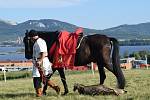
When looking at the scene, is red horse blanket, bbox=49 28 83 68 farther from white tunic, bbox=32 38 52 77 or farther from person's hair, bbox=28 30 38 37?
person's hair, bbox=28 30 38 37

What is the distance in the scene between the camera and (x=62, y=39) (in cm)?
1207

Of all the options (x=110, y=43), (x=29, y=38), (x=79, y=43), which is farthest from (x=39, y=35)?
(x=110, y=43)

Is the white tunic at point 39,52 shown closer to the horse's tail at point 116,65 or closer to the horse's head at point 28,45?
the horse's head at point 28,45

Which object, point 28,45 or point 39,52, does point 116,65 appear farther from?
point 28,45

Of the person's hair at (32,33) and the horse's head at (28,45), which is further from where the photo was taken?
the horse's head at (28,45)

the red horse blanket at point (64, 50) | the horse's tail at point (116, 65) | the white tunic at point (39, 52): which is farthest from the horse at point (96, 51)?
the white tunic at point (39, 52)

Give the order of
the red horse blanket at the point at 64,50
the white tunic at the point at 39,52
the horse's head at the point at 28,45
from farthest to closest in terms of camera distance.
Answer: the horse's head at the point at 28,45 → the red horse blanket at the point at 64,50 → the white tunic at the point at 39,52

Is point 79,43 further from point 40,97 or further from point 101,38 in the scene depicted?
point 40,97

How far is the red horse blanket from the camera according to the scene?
12.1m

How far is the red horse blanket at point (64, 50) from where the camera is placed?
12.1 metres

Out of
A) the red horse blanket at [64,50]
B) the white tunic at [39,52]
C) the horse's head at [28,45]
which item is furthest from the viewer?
the horse's head at [28,45]

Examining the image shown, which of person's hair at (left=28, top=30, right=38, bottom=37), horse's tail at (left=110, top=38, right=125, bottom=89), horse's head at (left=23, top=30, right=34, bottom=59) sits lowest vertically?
horse's tail at (left=110, top=38, right=125, bottom=89)

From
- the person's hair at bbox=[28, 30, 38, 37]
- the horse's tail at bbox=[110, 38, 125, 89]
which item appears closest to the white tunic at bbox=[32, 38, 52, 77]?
the person's hair at bbox=[28, 30, 38, 37]

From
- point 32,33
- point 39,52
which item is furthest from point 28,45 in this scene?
point 39,52
